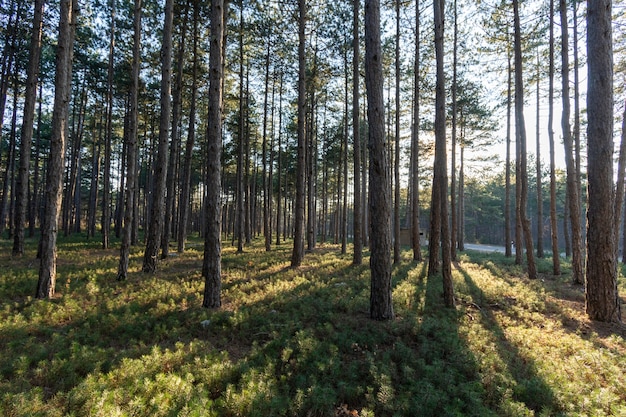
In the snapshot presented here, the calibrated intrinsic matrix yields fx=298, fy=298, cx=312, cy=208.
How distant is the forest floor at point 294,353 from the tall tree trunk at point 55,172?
68 cm

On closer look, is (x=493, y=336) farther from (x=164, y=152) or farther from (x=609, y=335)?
(x=164, y=152)

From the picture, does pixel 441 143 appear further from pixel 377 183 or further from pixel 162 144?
pixel 162 144

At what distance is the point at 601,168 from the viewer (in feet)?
22.5

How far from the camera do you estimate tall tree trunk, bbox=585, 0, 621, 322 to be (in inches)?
266

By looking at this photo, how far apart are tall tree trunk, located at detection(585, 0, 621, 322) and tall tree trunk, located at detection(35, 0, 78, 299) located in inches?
497

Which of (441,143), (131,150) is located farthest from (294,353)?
(131,150)

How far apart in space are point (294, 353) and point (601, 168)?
7.92m

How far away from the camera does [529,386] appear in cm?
410

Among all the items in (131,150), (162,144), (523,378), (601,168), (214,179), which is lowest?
(523,378)

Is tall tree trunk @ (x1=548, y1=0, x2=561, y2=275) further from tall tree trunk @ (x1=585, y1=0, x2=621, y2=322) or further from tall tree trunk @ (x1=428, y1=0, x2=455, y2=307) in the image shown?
tall tree trunk @ (x1=428, y1=0, x2=455, y2=307)

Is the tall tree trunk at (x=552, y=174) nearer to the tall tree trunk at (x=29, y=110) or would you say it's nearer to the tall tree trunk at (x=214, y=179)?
the tall tree trunk at (x=214, y=179)

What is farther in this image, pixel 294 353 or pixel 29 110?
pixel 29 110

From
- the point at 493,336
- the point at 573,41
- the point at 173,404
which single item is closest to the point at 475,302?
the point at 493,336

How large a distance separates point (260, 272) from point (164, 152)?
5.60m
